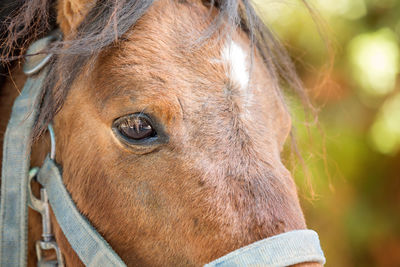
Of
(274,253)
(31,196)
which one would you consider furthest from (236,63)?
(31,196)

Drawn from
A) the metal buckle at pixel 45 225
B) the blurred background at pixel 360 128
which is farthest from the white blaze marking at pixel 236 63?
the blurred background at pixel 360 128

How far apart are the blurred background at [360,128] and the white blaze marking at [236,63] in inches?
151

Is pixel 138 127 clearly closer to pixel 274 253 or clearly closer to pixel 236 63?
pixel 236 63

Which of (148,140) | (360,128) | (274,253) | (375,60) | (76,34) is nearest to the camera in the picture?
(274,253)

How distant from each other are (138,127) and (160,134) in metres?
0.08

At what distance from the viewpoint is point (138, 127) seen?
1.49m

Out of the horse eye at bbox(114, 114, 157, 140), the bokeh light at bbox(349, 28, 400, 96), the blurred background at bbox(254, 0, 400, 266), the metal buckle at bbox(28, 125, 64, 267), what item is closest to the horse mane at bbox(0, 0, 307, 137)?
the metal buckle at bbox(28, 125, 64, 267)

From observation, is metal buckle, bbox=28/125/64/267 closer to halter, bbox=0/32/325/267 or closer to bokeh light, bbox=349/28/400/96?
halter, bbox=0/32/325/267

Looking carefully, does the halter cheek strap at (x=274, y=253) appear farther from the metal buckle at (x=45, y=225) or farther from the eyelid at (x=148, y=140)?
the metal buckle at (x=45, y=225)

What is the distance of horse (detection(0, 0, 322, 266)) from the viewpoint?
4.57 feet

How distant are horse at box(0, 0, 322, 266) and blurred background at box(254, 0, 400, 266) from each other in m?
3.98

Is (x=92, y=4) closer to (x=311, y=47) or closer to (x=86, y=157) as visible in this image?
(x=86, y=157)

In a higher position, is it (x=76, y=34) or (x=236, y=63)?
(x=76, y=34)

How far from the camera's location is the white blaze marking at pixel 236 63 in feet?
5.32
